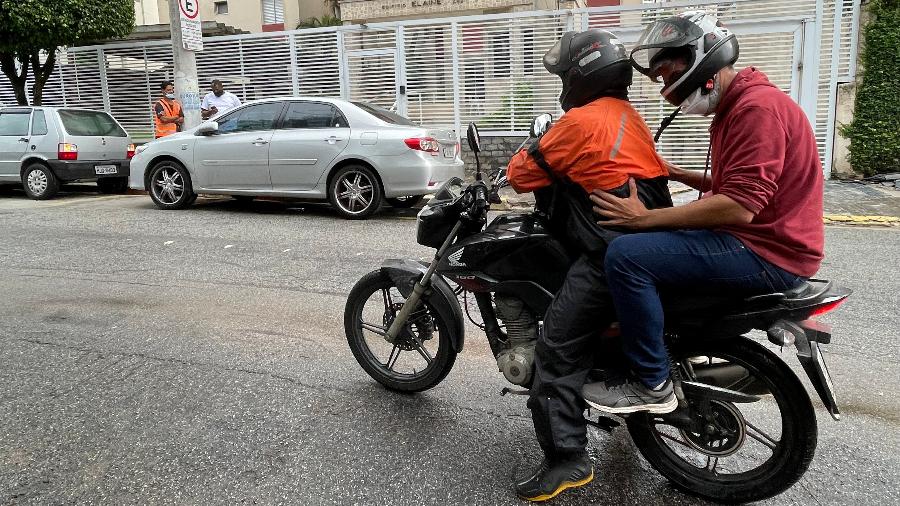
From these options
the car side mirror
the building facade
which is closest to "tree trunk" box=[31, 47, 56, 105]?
the car side mirror

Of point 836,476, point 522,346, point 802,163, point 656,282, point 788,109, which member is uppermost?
point 788,109

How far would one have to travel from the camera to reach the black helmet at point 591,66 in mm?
2693

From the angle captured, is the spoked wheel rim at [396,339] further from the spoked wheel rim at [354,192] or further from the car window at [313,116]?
the car window at [313,116]

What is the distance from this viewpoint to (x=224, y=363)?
4184mm

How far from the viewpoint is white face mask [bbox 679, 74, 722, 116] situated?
2.52 metres

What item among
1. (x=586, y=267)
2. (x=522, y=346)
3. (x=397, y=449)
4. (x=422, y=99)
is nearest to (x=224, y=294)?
(x=397, y=449)

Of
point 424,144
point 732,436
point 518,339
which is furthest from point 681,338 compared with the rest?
point 424,144

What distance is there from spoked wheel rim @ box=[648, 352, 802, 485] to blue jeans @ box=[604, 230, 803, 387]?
0.33 metres

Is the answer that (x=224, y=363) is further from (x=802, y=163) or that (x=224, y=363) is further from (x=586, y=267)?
(x=802, y=163)

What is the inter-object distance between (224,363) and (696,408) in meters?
2.77

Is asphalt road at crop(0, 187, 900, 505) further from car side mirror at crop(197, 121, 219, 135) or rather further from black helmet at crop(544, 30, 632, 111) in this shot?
car side mirror at crop(197, 121, 219, 135)

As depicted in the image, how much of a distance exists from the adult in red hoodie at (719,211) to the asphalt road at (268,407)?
33.6 inches

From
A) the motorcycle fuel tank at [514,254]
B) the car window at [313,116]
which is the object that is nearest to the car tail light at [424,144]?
the car window at [313,116]

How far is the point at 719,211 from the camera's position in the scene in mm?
2393
